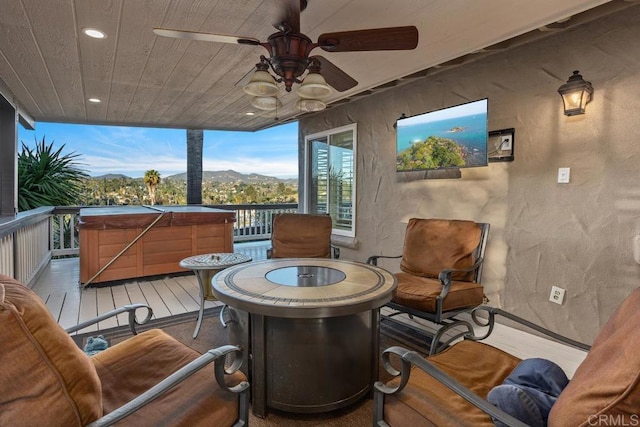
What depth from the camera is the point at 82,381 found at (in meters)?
0.97

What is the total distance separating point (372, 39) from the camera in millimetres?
1937

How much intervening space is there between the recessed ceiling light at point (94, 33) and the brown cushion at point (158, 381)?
2.47m

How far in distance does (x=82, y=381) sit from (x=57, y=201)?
629 centimetres

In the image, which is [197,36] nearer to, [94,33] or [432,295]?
[94,33]

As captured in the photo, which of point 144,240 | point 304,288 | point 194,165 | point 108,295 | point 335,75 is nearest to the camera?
point 304,288

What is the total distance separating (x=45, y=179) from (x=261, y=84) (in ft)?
18.7

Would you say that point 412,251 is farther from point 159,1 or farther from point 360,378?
point 159,1

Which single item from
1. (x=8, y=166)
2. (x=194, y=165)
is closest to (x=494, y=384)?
(x=8, y=166)

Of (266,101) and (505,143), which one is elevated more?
(266,101)

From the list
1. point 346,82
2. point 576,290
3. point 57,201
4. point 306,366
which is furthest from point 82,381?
point 57,201

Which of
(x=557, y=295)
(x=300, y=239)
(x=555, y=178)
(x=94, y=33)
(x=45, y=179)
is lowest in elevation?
(x=557, y=295)

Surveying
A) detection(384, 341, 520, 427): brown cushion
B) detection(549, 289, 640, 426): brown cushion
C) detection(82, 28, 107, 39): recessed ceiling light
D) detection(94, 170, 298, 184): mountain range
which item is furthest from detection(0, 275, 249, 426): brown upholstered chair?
detection(94, 170, 298, 184): mountain range

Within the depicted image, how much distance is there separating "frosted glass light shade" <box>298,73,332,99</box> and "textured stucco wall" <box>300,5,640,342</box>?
1.43 metres

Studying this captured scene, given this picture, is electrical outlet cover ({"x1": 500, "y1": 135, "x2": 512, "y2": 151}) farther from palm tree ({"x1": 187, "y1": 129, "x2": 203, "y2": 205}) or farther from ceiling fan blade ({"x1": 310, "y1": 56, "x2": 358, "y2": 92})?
palm tree ({"x1": 187, "y1": 129, "x2": 203, "y2": 205})
